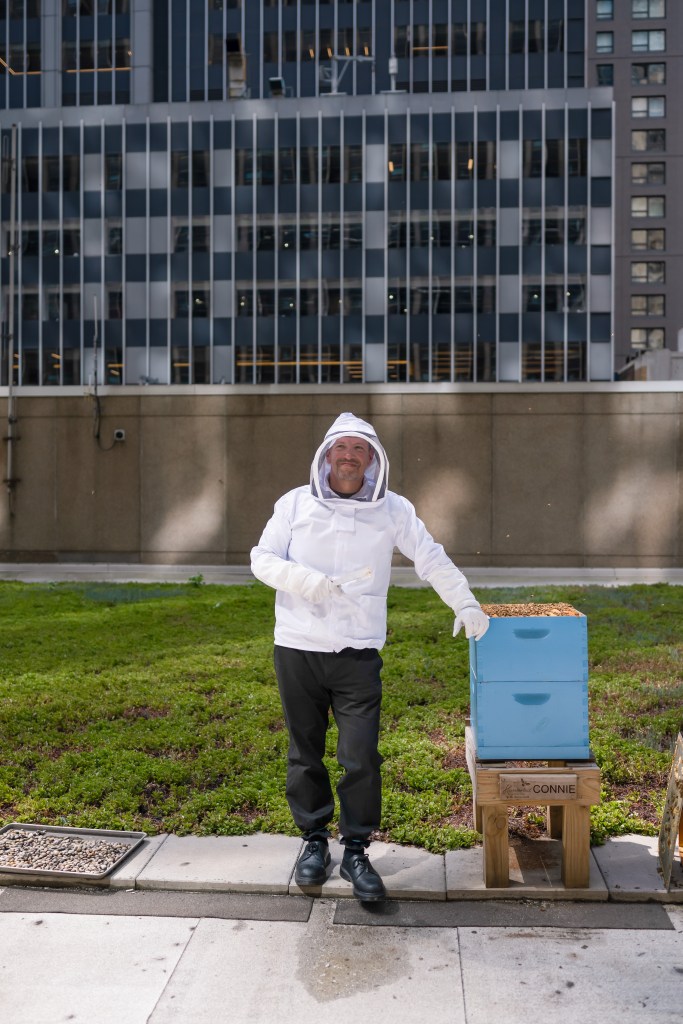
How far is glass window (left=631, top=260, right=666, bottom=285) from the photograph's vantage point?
73562 mm

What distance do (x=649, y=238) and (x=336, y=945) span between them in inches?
3059

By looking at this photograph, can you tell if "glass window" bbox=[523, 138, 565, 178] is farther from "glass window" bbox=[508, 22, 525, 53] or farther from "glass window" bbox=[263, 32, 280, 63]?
"glass window" bbox=[263, 32, 280, 63]

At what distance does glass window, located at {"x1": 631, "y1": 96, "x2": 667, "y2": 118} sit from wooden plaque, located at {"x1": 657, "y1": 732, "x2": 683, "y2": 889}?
3119 inches

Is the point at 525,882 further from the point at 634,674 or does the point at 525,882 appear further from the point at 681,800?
the point at 634,674

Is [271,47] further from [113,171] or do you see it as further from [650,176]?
[650,176]

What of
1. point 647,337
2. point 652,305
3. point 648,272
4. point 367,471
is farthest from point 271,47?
point 367,471

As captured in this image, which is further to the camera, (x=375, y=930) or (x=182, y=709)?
(x=182, y=709)

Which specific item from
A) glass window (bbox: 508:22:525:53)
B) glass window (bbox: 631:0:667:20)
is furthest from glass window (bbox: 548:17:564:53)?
glass window (bbox: 631:0:667:20)

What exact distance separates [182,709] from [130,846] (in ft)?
8.34

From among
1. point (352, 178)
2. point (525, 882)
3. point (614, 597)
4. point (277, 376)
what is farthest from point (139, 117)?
point (525, 882)

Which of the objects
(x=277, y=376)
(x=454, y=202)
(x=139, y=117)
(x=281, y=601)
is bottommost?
(x=281, y=601)

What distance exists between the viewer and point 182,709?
24.6 ft

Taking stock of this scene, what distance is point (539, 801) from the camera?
4367mm

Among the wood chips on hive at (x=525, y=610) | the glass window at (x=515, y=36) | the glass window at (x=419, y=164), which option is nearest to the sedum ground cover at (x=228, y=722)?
the wood chips on hive at (x=525, y=610)
